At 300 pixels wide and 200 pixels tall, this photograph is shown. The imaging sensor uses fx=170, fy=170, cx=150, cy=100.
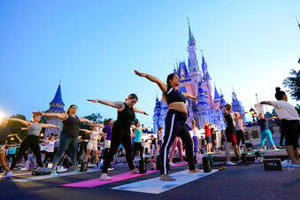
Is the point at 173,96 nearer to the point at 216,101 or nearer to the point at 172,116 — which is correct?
the point at 172,116

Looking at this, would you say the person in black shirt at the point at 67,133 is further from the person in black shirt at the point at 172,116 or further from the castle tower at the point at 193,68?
the castle tower at the point at 193,68

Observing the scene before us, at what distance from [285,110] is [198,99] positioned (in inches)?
2588

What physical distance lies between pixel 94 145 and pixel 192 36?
83044mm

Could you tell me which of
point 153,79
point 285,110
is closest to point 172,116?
point 153,79

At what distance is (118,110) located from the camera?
425 cm

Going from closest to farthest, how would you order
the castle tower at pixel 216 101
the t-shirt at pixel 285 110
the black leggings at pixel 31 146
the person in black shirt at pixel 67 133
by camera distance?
the t-shirt at pixel 285 110 < the person in black shirt at pixel 67 133 < the black leggings at pixel 31 146 < the castle tower at pixel 216 101

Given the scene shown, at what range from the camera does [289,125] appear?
4.43m

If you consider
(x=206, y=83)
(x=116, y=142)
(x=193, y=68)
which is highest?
(x=193, y=68)

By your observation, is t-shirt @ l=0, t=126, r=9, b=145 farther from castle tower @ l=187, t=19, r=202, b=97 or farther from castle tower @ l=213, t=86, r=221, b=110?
castle tower @ l=213, t=86, r=221, b=110

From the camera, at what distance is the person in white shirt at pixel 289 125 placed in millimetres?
4259

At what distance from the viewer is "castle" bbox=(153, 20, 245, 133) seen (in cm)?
6781

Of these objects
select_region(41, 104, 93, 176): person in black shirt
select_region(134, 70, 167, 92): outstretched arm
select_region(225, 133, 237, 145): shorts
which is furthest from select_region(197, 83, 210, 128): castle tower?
select_region(134, 70, 167, 92): outstretched arm

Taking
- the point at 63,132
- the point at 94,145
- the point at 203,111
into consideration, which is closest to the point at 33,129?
the point at 63,132

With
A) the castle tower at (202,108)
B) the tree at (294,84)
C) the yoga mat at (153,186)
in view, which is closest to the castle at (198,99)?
the castle tower at (202,108)
